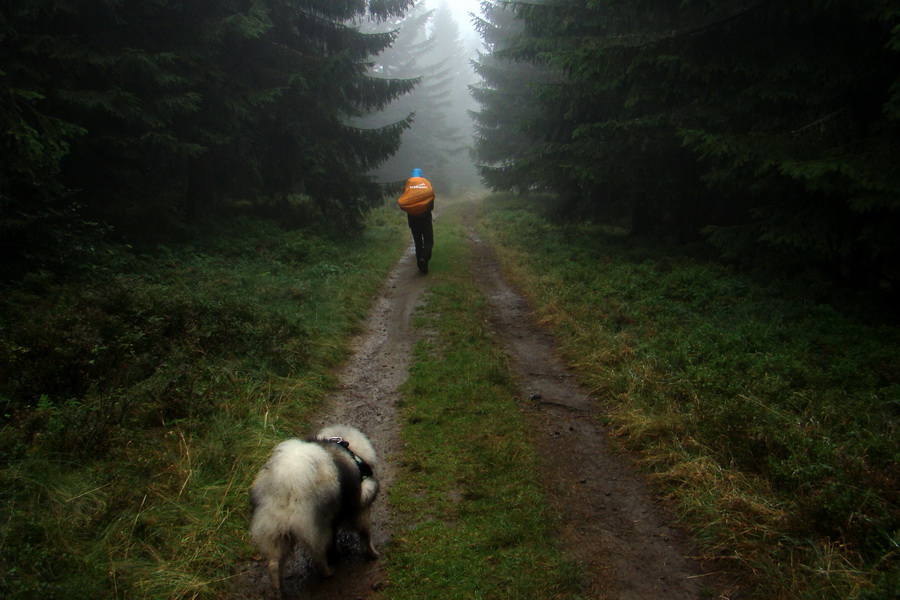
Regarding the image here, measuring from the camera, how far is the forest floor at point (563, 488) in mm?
3439

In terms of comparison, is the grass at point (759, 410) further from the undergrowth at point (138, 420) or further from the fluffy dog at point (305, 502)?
the undergrowth at point (138, 420)

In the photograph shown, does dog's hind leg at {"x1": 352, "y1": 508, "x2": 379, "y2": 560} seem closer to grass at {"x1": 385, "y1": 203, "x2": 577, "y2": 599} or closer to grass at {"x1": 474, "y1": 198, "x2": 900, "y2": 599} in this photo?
grass at {"x1": 385, "y1": 203, "x2": 577, "y2": 599}

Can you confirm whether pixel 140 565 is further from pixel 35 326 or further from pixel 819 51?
pixel 819 51

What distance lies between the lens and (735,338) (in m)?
6.64

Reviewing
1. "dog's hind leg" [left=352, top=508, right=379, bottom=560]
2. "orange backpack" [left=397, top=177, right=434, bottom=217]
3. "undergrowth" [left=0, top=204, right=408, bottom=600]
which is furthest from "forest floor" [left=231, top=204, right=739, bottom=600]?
"orange backpack" [left=397, top=177, right=434, bottom=217]

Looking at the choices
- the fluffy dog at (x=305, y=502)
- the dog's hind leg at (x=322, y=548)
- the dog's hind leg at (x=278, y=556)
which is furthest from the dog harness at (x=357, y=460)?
the dog's hind leg at (x=278, y=556)

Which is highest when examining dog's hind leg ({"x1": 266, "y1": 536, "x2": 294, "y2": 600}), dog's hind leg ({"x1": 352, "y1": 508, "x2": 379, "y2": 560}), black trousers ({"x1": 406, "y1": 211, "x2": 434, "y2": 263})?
dog's hind leg ({"x1": 266, "y1": 536, "x2": 294, "y2": 600})

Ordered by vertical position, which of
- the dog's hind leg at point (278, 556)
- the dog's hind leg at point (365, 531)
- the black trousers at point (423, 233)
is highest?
the dog's hind leg at point (278, 556)

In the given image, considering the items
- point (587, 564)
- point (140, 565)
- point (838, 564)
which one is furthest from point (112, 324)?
point (838, 564)

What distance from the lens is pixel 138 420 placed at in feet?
14.9

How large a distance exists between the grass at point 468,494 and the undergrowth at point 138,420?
1267 millimetres

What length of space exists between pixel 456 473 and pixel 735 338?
4.41m

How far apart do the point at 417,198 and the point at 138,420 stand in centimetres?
901

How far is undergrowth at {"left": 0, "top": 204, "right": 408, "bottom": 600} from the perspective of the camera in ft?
10.4
